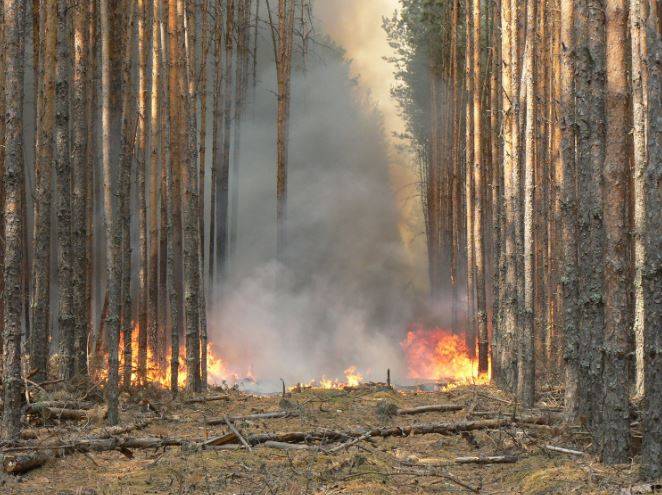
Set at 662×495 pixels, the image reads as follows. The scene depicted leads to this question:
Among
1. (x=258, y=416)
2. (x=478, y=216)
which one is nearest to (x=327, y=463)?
(x=258, y=416)

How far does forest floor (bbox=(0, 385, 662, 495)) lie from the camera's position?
6.55 m

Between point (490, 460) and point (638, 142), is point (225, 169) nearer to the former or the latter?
point (638, 142)

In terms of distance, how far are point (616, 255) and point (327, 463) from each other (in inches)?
128

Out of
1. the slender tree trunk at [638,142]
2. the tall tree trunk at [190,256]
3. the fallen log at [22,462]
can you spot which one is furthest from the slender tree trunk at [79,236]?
the slender tree trunk at [638,142]

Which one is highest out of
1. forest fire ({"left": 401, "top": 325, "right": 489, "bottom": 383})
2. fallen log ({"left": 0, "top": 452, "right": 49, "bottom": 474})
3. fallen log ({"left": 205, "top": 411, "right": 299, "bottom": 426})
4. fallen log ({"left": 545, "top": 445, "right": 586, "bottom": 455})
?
fallen log ({"left": 0, "top": 452, "right": 49, "bottom": 474})

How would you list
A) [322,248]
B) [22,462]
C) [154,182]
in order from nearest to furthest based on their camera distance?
[22,462] < [154,182] < [322,248]

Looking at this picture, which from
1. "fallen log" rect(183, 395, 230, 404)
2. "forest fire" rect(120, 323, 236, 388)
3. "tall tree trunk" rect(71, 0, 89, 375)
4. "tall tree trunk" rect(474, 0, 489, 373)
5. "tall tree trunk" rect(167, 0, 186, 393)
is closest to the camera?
"tall tree trunk" rect(71, 0, 89, 375)

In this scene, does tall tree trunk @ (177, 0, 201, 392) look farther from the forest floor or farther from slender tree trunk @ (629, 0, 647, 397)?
slender tree trunk @ (629, 0, 647, 397)

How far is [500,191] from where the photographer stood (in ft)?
49.3

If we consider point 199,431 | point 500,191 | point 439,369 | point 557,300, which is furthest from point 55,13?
point 439,369

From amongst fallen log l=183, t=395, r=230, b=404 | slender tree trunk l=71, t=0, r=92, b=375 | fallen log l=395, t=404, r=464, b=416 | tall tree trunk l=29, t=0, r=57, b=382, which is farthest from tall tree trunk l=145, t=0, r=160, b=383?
fallen log l=395, t=404, r=464, b=416

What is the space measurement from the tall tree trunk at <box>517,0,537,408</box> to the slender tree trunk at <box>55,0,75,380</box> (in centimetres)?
636

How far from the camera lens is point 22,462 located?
22.9 ft

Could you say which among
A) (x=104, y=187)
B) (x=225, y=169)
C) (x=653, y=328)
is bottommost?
(x=653, y=328)
